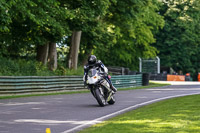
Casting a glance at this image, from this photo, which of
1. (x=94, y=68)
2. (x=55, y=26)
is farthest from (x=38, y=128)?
(x=55, y=26)

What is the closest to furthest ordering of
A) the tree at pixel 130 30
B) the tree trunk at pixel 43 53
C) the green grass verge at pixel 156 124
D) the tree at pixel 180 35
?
the green grass verge at pixel 156 124
the tree trunk at pixel 43 53
the tree at pixel 130 30
the tree at pixel 180 35

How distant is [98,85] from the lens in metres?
15.0

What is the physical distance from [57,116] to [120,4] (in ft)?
76.2

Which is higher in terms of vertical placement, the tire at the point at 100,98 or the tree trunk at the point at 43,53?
the tree trunk at the point at 43,53

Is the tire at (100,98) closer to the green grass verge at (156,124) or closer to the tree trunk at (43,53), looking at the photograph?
the green grass verge at (156,124)

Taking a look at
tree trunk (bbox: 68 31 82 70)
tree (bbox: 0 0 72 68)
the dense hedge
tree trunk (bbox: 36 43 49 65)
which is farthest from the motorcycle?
tree trunk (bbox: 68 31 82 70)

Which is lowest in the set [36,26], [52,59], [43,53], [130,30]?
[52,59]

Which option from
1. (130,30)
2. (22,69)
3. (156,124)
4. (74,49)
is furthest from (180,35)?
(156,124)

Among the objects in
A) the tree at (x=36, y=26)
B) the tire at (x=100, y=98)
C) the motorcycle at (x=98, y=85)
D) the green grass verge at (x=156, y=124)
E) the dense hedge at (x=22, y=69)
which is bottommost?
the green grass verge at (x=156, y=124)

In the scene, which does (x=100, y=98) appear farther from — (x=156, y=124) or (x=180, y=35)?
(x=180, y=35)

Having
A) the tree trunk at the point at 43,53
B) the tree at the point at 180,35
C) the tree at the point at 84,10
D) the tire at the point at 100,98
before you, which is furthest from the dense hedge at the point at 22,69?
the tree at the point at 180,35

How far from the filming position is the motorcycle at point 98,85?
14781 millimetres

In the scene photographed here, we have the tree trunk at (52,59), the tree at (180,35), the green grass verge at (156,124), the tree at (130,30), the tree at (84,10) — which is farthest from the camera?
the tree at (180,35)

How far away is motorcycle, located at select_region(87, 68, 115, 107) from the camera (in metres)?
14.8
